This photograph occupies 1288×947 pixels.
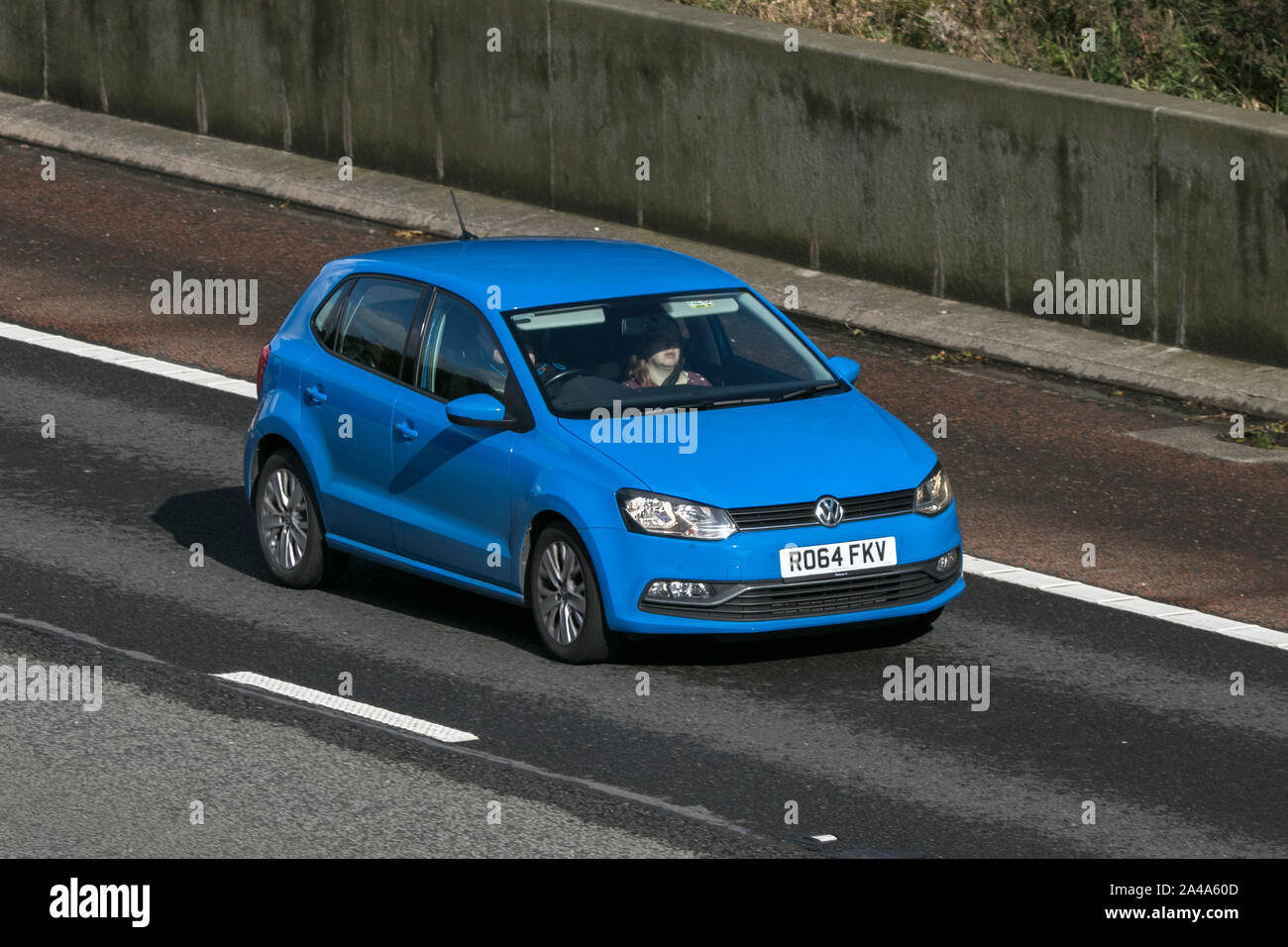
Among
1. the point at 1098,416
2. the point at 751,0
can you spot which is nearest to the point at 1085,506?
the point at 1098,416

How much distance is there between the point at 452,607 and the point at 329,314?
5.30 ft

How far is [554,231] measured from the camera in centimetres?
2000

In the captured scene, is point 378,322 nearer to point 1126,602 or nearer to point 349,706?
point 349,706

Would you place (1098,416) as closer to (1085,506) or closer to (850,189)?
(1085,506)

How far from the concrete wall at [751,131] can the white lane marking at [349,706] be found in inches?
320

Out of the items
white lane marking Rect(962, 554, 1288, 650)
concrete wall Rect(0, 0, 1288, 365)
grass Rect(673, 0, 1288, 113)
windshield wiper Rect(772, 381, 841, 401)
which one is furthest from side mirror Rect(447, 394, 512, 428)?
grass Rect(673, 0, 1288, 113)

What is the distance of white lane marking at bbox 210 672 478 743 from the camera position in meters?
9.95

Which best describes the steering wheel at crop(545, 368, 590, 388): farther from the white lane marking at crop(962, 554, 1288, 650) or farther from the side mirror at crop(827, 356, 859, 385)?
the white lane marking at crop(962, 554, 1288, 650)

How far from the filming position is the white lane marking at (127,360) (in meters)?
16.2

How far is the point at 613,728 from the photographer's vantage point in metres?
10.0

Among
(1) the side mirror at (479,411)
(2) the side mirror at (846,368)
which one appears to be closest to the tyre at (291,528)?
(1) the side mirror at (479,411)

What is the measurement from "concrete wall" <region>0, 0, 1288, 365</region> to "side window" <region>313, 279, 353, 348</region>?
21.0 ft

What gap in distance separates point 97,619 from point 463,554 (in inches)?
68.5

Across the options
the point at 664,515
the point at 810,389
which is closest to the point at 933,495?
the point at 810,389
